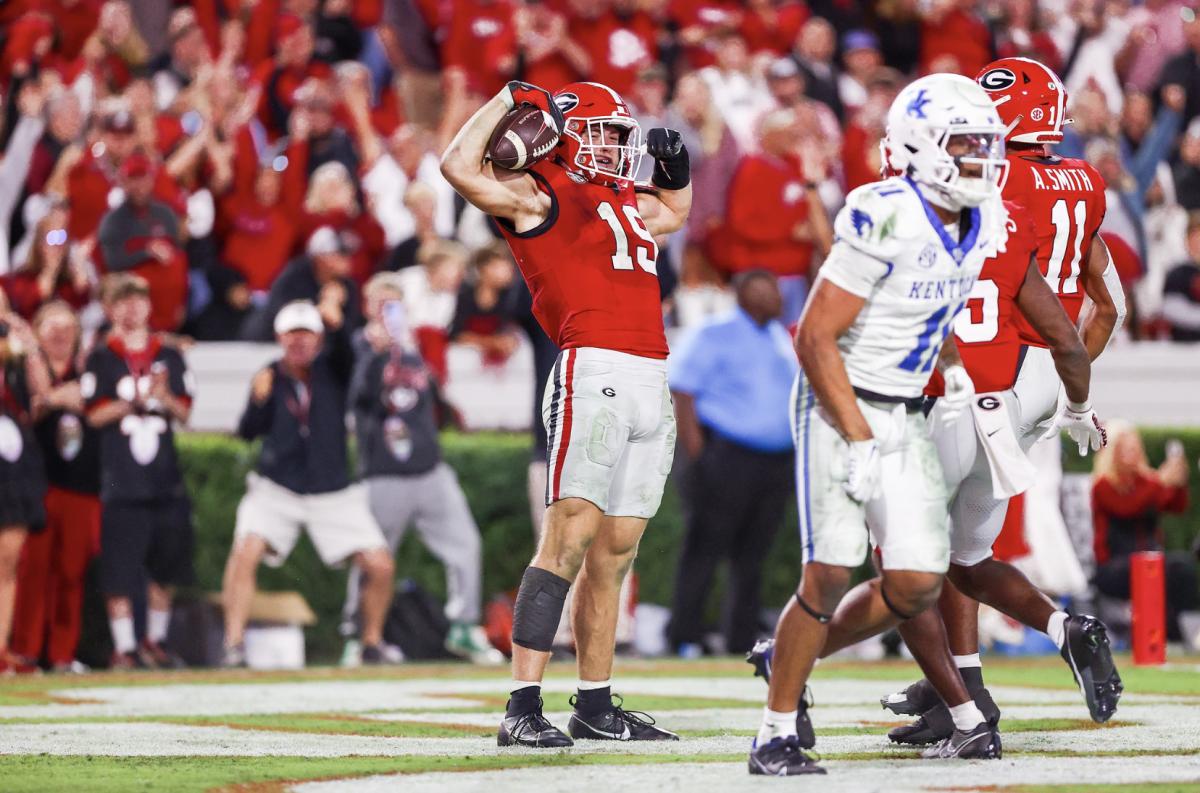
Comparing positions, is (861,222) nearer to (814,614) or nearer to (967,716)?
(814,614)

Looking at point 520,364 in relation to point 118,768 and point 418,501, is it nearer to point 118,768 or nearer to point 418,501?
point 418,501

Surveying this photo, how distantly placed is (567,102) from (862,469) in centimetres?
217

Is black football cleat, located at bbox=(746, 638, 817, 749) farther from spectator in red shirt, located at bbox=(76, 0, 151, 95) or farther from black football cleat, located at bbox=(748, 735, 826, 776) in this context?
spectator in red shirt, located at bbox=(76, 0, 151, 95)

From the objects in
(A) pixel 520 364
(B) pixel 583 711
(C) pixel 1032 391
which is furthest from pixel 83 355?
(C) pixel 1032 391

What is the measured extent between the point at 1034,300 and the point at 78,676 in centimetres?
662

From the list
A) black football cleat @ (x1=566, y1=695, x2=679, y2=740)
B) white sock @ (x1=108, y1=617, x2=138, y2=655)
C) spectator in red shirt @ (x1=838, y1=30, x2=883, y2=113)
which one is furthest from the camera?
spectator in red shirt @ (x1=838, y1=30, x2=883, y2=113)

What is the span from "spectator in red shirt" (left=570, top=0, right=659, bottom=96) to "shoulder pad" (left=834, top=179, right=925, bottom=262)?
397 inches

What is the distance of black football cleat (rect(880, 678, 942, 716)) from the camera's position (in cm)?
707

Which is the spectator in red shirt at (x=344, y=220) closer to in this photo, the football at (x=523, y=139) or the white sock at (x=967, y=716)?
the football at (x=523, y=139)

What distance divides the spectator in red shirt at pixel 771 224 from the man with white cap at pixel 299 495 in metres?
3.51

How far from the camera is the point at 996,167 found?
5973mm

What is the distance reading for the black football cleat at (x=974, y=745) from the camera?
6.26m

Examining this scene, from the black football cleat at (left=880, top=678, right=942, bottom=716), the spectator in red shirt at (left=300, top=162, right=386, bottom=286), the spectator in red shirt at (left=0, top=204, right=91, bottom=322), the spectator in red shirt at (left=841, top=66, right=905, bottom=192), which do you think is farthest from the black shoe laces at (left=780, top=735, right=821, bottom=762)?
the spectator in red shirt at (left=841, top=66, right=905, bottom=192)

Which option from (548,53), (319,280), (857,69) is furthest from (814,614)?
(857,69)
